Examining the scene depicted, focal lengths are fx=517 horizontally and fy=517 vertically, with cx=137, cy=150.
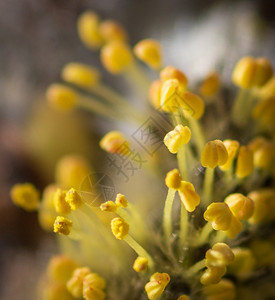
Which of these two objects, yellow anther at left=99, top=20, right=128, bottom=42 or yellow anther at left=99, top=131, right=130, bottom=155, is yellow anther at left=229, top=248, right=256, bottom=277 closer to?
yellow anther at left=99, top=131, right=130, bottom=155

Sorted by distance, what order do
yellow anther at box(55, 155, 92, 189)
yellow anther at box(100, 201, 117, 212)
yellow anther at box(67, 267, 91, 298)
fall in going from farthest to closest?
yellow anther at box(55, 155, 92, 189), yellow anther at box(67, 267, 91, 298), yellow anther at box(100, 201, 117, 212)

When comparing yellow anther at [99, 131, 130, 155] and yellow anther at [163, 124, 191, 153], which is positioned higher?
yellow anther at [99, 131, 130, 155]

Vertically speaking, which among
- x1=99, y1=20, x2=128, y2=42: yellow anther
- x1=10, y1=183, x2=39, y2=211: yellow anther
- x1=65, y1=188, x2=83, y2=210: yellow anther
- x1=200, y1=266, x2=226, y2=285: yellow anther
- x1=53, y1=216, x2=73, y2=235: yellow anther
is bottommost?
x1=200, y1=266, x2=226, y2=285: yellow anther

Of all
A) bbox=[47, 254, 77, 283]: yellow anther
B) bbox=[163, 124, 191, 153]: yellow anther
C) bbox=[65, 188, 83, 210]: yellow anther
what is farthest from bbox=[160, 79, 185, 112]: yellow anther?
bbox=[47, 254, 77, 283]: yellow anther

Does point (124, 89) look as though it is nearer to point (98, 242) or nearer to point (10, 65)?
point (10, 65)

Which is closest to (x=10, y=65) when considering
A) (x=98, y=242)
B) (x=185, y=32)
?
(x=185, y=32)

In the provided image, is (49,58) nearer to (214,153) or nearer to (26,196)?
(26,196)

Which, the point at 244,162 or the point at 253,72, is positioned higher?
the point at 253,72

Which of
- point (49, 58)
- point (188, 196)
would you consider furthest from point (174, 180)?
point (49, 58)
